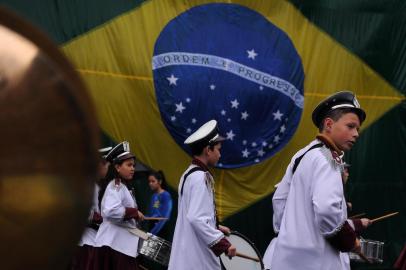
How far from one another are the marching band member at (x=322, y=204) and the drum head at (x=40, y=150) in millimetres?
3866

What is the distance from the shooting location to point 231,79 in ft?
35.7

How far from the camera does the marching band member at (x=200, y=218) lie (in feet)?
20.8

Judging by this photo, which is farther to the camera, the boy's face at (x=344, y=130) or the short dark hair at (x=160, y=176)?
the short dark hair at (x=160, y=176)

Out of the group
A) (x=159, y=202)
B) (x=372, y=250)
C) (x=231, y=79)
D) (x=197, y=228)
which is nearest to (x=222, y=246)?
(x=197, y=228)

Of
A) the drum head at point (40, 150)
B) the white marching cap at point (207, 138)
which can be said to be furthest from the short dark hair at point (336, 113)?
the drum head at point (40, 150)

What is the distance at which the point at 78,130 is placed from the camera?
116 cm

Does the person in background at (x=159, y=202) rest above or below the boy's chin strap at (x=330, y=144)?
below

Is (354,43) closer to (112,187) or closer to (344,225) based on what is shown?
(112,187)

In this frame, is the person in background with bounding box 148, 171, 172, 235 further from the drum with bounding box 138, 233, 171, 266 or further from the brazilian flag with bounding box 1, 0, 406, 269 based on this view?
the drum with bounding box 138, 233, 171, 266

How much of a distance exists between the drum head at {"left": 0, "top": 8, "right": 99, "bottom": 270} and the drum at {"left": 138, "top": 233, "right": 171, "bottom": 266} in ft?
25.4

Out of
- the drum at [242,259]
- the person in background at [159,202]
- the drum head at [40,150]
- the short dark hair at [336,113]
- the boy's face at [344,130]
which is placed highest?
the short dark hair at [336,113]

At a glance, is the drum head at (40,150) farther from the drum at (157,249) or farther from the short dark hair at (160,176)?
the short dark hair at (160,176)

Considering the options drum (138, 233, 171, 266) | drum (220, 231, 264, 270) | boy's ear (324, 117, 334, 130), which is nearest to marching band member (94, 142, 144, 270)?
drum (138, 233, 171, 266)

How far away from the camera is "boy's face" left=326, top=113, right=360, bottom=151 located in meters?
5.18
